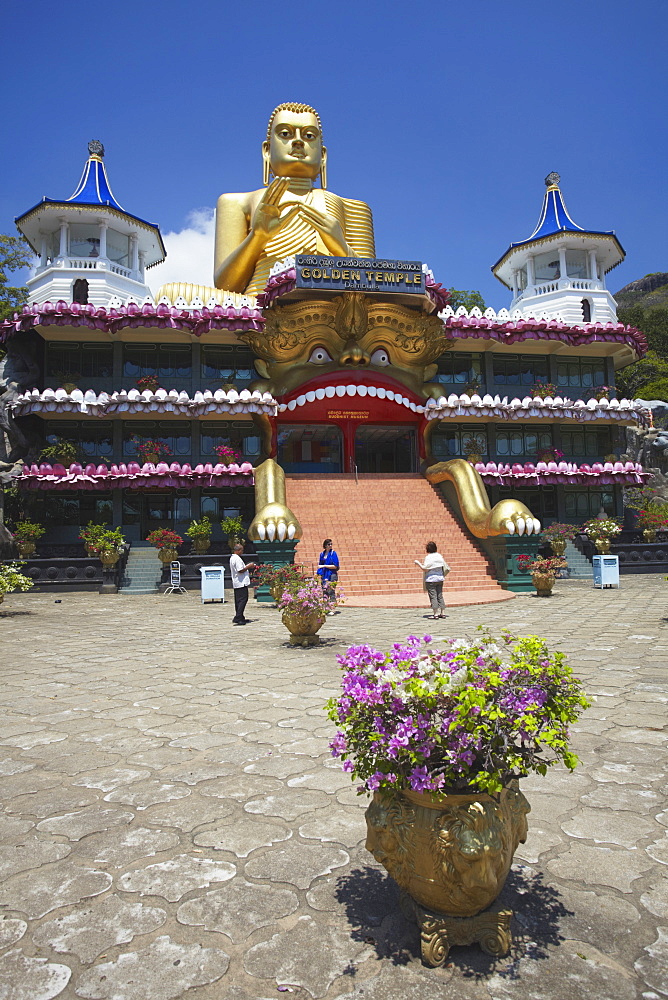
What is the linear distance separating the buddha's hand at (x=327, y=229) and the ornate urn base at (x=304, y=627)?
17939mm

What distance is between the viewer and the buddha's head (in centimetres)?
2492

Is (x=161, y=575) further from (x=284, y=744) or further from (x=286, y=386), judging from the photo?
(x=284, y=744)

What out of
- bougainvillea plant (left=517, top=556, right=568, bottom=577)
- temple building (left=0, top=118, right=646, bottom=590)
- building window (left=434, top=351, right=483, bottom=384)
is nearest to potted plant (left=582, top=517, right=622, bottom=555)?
temple building (left=0, top=118, right=646, bottom=590)

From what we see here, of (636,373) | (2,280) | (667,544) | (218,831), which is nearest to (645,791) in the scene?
(218,831)

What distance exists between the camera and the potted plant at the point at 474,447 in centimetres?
2228

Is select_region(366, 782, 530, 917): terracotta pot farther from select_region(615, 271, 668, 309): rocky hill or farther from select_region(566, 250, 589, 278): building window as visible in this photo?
select_region(615, 271, 668, 309): rocky hill

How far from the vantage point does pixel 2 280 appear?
2984 cm

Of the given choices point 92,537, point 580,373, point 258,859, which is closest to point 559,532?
point 580,373

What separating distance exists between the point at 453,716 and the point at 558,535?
17630mm

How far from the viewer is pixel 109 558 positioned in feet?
56.7

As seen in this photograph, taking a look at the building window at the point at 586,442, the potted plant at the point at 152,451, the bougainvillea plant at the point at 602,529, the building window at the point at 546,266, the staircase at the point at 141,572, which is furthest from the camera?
the building window at the point at 546,266

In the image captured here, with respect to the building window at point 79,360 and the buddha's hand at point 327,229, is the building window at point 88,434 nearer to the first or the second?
the building window at point 79,360

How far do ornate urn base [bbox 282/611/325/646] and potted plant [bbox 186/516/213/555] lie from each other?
10399 millimetres

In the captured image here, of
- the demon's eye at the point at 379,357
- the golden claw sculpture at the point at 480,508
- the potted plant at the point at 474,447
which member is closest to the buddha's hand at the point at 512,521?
the golden claw sculpture at the point at 480,508
